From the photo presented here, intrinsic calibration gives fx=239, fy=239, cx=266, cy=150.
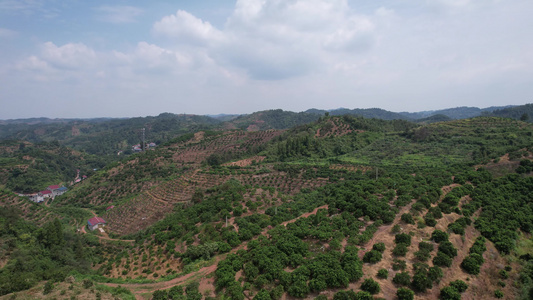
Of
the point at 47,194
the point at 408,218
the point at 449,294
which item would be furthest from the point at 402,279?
the point at 47,194

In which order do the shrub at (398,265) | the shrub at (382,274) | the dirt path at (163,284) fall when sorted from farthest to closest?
1. the dirt path at (163,284)
2. the shrub at (398,265)
3. the shrub at (382,274)

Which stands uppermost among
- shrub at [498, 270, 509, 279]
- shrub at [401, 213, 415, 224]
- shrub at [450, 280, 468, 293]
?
shrub at [401, 213, 415, 224]

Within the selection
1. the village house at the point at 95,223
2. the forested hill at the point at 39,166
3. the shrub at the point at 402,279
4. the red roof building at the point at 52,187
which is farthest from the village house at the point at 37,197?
the shrub at the point at 402,279

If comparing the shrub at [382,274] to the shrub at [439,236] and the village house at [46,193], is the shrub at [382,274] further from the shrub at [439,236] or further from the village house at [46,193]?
the village house at [46,193]

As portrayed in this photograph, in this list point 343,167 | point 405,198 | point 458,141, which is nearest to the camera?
point 405,198

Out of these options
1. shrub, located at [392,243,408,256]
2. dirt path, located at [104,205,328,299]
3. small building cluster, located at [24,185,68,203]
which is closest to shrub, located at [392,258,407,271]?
shrub, located at [392,243,408,256]

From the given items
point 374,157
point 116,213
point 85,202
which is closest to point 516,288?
point 374,157

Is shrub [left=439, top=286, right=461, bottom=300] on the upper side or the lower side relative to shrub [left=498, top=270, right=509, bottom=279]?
upper

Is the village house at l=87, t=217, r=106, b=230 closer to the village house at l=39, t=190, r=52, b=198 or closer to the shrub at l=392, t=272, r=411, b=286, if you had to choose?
the village house at l=39, t=190, r=52, b=198

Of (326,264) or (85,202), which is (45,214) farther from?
(326,264)

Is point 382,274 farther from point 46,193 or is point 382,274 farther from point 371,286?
point 46,193

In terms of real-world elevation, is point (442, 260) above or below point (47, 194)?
above
